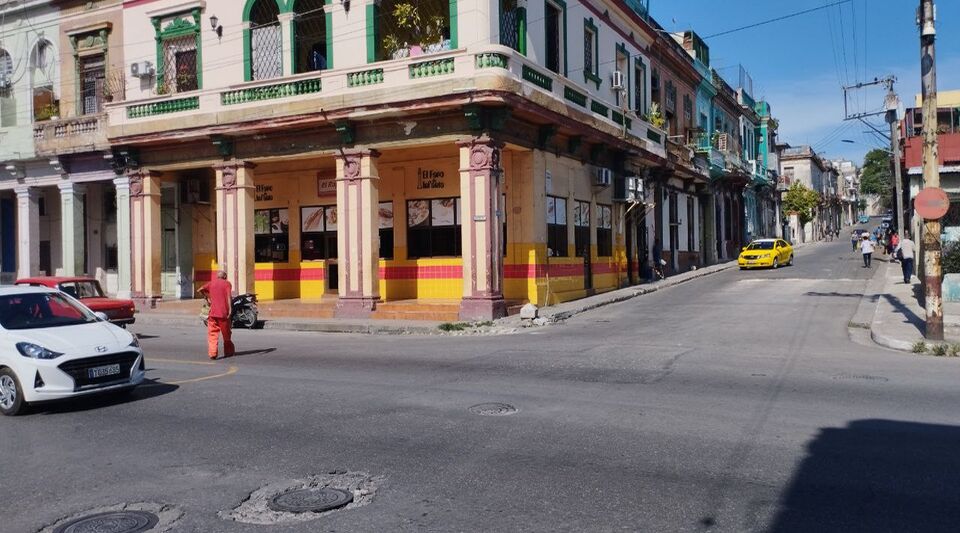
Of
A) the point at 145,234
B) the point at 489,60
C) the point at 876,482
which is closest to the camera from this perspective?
the point at 876,482

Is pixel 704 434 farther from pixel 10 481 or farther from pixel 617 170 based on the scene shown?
pixel 617 170

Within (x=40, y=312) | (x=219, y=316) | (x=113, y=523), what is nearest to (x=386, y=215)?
(x=219, y=316)

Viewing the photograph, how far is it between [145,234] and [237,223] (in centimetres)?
429

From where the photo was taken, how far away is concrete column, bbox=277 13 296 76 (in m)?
22.5

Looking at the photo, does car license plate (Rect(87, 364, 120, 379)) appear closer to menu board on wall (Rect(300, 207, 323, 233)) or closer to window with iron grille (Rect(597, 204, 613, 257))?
menu board on wall (Rect(300, 207, 323, 233))

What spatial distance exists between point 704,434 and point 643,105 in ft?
85.1

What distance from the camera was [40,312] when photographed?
957cm

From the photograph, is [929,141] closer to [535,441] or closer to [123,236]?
[535,441]

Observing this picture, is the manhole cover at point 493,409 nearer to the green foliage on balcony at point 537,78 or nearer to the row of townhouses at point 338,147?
the row of townhouses at point 338,147

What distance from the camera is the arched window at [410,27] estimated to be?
20812 mm

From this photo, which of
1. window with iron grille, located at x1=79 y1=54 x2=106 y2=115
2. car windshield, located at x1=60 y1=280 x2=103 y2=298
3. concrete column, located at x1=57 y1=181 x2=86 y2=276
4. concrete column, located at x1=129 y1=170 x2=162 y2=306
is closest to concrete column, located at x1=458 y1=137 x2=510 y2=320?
car windshield, located at x1=60 y1=280 x2=103 y2=298

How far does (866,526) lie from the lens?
470 cm

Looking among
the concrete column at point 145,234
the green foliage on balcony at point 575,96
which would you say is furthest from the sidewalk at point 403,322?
the green foliage on balcony at point 575,96

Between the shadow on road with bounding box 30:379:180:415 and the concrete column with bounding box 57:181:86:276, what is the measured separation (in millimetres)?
19398
